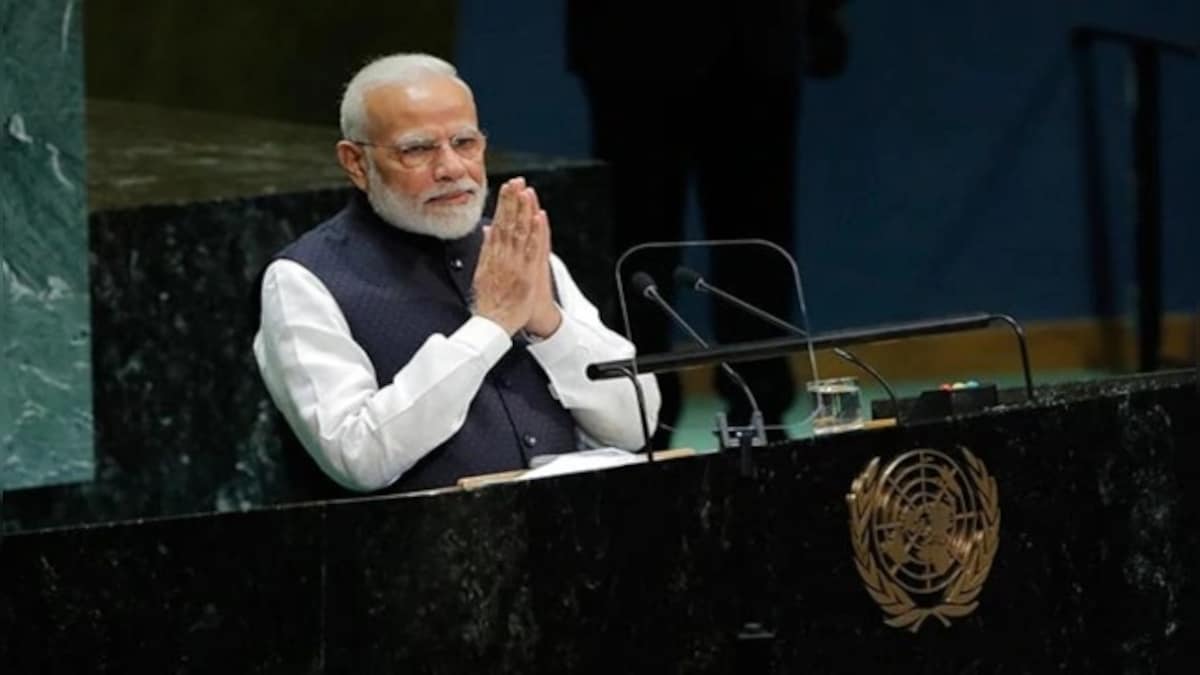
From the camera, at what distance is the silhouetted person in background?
6.90 meters

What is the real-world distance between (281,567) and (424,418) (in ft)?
2.39

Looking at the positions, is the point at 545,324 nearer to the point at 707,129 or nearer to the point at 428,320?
the point at 428,320

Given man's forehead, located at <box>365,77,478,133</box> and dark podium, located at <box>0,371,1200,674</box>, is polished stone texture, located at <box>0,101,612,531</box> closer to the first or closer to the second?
man's forehead, located at <box>365,77,478,133</box>

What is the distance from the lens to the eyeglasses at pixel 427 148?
16.7 feet

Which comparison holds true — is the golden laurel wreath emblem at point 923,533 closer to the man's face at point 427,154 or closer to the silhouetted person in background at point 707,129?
the man's face at point 427,154

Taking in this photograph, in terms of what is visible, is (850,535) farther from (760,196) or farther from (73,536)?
(760,196)

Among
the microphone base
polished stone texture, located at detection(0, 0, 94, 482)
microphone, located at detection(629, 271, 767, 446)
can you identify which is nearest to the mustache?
microphone, located at detection(629, 271, 767, 446)

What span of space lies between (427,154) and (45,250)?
1.22m

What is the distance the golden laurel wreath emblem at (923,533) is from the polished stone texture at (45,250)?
6.85 feet

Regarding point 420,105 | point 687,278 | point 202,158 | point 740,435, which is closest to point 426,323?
point 420,105

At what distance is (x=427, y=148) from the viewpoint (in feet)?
16.7

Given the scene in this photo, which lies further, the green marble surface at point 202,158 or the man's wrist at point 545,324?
the green marble surface at point 202,158

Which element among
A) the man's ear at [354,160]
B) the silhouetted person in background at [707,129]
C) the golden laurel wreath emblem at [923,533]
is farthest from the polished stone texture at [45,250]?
the golden laurel wreath emblem at [923,533]

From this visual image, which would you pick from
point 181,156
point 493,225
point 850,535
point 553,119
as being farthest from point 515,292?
point 553,119
